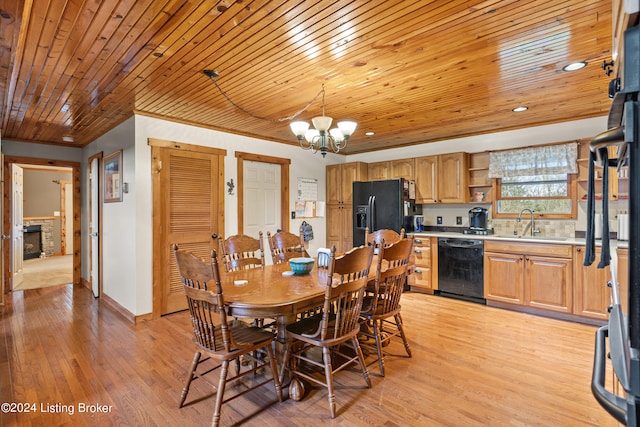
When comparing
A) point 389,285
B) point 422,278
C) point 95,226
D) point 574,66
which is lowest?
point 422,278

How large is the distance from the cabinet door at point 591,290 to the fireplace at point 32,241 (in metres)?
10.9

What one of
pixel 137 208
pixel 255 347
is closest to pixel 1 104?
pixel 137 208

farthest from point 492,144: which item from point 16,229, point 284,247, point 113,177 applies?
point 16,229

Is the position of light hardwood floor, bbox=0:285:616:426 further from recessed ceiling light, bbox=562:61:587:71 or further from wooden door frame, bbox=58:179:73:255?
wooden door frame, bbox=58:179:73:255

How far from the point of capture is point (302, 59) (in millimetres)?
2473

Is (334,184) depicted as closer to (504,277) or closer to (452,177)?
(452,177)

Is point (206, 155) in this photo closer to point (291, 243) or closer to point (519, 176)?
point (291, 243)

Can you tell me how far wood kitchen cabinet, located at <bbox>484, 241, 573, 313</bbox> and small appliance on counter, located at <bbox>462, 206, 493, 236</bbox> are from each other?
47 cm

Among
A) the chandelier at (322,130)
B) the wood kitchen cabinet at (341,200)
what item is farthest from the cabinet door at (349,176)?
the chandelier at (322,130)

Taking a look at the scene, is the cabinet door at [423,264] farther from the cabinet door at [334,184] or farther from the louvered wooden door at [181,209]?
the louvered wooden door at [181,209]

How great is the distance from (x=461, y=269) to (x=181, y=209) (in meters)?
3.59

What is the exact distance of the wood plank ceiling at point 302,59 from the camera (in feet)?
6.19

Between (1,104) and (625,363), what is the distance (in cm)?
484

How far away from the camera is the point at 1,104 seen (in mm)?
3371
